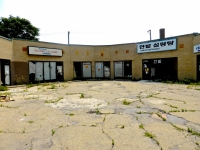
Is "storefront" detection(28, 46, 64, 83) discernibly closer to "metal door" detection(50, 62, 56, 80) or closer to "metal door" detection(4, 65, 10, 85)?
"metal door" detection(50, 62, 56, 80)

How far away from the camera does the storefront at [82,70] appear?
19.6m

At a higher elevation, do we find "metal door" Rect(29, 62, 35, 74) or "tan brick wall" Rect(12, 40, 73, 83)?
"tan brick wall" Rect(12, 40, 73, 83)

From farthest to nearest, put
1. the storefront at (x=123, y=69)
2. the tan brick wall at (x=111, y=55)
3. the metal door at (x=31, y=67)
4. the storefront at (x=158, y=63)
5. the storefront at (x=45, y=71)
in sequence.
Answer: the storefront at (x=123, y=69) < the storefront at (x=158, y=63) < the storefront at (x=45, y=71) < the metal door at (x=31, y=67) < the tan brick wall at (x=111, y=55)

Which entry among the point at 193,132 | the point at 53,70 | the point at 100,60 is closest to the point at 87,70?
the point at 100,60

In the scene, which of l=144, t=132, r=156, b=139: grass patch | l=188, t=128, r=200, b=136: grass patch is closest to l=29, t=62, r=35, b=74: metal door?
l=144, t=132, r=156, b=139: grass patch

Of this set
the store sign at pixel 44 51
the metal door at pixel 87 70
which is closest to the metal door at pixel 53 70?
the store sign at pixel 44 51

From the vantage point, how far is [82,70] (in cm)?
1994

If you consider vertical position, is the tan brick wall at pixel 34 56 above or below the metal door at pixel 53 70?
above

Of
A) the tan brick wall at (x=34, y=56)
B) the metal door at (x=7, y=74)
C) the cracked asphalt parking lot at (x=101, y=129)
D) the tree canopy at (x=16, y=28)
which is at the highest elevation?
the tree canopy at (x=16, y=28)

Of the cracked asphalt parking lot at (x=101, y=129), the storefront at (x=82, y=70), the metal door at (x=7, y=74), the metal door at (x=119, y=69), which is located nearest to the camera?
the cracked asphalt parking lot at (x=101, y=129)

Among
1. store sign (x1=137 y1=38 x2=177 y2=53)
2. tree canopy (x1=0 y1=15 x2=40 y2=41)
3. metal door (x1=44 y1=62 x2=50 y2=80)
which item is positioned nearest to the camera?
store sign (x1=137 y1=38 x2=177 y2=53)

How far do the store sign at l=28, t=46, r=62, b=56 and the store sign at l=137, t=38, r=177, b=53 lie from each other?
966 cm

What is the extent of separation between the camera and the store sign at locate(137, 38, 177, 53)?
15308 millimetres

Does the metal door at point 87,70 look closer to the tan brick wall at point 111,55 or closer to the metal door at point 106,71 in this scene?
the tan brick wall at point 111,55
